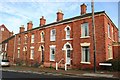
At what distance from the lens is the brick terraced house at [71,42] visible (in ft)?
59.0

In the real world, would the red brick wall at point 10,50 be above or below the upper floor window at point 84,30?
below

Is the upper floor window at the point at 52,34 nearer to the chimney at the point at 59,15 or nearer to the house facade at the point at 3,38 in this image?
the chimney at the point at 59,15

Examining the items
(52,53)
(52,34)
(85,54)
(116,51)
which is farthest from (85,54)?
(52,34)

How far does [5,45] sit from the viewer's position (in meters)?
39.6

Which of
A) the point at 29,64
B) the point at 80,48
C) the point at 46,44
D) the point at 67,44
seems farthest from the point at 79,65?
the point at 29,64

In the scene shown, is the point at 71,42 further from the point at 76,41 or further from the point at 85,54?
the point at 85,54

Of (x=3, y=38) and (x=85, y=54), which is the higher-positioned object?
(x=3, y=38)

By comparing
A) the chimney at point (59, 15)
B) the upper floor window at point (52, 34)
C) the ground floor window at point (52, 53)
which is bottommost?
the ground floor window at point (52, 53)

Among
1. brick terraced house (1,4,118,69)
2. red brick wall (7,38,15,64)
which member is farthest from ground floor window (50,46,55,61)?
red brick wall (7,38,15,64)

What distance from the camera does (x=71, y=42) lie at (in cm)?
2081

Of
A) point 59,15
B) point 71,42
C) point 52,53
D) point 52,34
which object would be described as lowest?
point 52,53

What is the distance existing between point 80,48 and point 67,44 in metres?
2.50

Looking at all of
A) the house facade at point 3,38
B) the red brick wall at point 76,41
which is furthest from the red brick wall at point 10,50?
the red brick wall at point 76,41

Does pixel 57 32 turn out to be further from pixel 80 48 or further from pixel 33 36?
pixel 33 36
